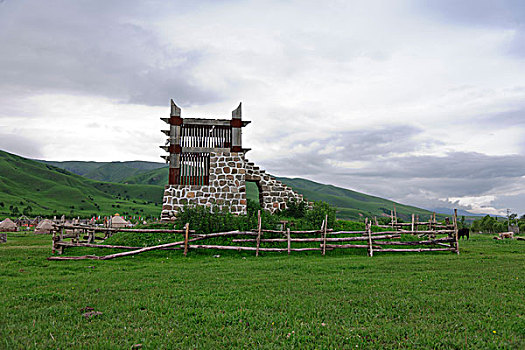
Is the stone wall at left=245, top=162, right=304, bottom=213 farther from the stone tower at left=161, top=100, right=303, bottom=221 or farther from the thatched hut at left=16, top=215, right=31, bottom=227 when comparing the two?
the thatched hut at left=16, top=215, right=31, bottom=227

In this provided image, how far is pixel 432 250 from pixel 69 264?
1705cm

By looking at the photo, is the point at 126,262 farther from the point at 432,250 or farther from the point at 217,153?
the point at 432,250

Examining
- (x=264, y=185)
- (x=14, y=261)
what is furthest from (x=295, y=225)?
(x=14, y=261)

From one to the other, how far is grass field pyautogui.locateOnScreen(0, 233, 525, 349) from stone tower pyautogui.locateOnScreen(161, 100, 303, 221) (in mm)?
9827

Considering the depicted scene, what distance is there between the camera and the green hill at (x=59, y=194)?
104 m

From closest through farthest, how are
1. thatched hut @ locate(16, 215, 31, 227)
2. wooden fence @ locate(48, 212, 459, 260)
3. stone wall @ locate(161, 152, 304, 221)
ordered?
wooden fence @ locate(48, 212, 459, 260), stone wall @ locate(161, 152, 304, 221), thatched hut @ locate(16, 215, 31, 227)

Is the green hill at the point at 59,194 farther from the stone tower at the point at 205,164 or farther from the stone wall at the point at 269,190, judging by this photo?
the stone wall at the point at 269,190

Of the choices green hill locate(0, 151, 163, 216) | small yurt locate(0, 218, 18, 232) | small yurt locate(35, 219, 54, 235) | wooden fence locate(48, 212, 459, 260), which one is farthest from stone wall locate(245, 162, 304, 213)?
green hill locate(0, 151, 163, 216)

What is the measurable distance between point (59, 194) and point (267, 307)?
140 m

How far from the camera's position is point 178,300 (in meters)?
7.76

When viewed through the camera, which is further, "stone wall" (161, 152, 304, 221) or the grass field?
"stone wall" (161, 152, 304, 221)

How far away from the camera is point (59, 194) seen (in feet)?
410

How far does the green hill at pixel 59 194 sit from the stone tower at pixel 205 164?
81250 mm

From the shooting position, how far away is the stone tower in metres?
22.0
